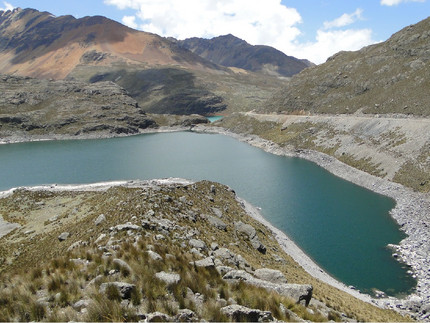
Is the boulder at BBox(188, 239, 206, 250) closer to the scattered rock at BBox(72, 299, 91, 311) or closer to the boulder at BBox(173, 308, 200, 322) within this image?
the boulder at BBox(173, 308, 200, 322)

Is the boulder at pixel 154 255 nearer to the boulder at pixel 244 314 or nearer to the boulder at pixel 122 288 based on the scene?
the boulder at pixel 122 288

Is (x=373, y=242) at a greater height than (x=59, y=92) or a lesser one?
lesser

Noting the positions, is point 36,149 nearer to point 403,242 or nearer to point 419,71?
point 403,242

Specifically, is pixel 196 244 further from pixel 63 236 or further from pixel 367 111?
pixel 367 111

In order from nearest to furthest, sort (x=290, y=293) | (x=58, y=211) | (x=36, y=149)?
1. (x=290, y=293)
2. (x=58, y=211)
3. (x=36, y=149)

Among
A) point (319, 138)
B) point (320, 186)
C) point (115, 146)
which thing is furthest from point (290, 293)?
point (115, 146)

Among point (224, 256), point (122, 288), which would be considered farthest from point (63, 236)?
point (122, 288)
